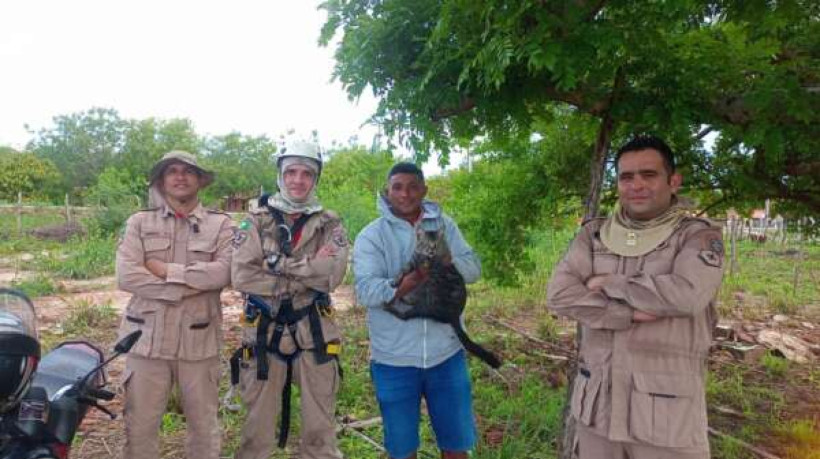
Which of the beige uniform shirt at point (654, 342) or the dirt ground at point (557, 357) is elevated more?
the beige uniform shirt at point (654, 342)

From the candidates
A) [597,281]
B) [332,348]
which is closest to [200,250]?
[332,348]

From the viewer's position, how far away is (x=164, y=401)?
3.65 m

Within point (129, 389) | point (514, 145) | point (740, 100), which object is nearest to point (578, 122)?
point (514, 145)

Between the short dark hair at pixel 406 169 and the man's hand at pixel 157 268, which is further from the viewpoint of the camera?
the man's hand at pixel 157 268

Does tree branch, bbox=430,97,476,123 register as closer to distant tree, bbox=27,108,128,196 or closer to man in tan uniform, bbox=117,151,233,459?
man in tan uniform, bbox=117,151,233,459

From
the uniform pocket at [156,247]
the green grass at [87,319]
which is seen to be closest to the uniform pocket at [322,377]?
the uniform pocket at [156,247]

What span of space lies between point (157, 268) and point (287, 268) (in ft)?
2.78

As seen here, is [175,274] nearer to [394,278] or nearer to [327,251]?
[327,251]

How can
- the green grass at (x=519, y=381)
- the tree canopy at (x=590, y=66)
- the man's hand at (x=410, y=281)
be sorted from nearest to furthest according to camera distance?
the tree canopy at (x=590, y=66), the man's hand at (x=410, y=281), the green grass at (x=519, y=381)

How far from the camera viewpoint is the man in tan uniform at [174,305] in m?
3.57

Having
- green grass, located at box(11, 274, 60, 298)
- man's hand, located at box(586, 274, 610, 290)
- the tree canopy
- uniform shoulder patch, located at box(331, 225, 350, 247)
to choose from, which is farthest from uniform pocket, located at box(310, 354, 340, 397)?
green grass, located at box(11, 274, 60, 298)

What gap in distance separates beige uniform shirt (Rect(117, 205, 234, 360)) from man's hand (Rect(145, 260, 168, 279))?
0.13ft

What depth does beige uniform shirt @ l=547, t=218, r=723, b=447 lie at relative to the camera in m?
2.52

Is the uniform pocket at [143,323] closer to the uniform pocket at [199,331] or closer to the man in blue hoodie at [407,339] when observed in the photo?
the uniform pocket at [199,331]
